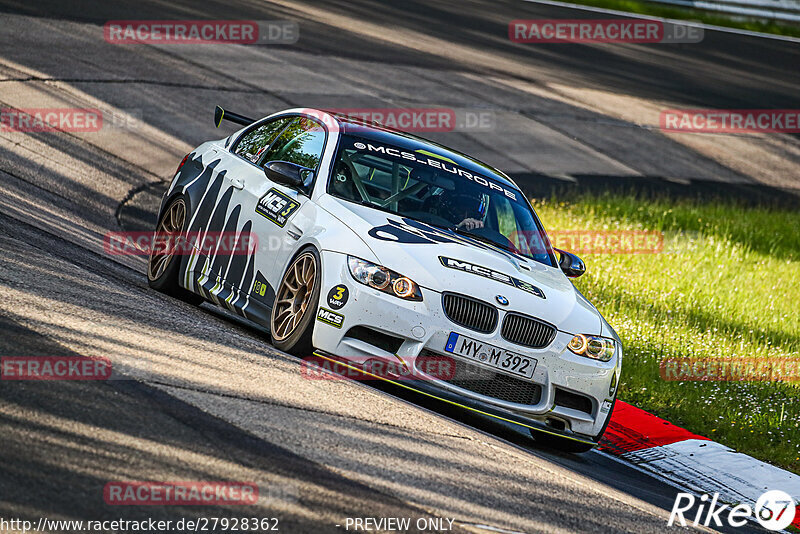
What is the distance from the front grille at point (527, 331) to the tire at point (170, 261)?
320 centimetres

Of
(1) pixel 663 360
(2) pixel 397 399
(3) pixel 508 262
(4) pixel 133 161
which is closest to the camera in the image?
(2) pixel 397 399

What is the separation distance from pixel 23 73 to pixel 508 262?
11.1 metres

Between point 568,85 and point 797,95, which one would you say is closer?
point 568,85

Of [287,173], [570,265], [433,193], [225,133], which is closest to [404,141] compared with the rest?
[433,193]

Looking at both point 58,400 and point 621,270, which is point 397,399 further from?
point 621,270

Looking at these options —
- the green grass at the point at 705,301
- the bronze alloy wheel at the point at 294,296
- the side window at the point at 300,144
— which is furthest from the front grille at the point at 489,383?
the green grass at the point at 705,301

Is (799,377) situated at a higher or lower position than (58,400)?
lower

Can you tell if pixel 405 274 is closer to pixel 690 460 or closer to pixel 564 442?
pixel 564 442

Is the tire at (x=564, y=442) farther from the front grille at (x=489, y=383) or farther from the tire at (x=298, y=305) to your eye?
the tire at (x=298, y=305)

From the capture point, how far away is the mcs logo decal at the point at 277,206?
800cm

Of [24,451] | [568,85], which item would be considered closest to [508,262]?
[24,451]

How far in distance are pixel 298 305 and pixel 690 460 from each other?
3072mm

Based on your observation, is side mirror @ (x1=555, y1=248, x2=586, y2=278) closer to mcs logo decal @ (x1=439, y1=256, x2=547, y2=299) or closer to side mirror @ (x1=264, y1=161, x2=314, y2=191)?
mcs logo decal @ (x1=439, y1=256, x2=547, y2=299)

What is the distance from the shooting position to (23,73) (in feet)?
54.5
